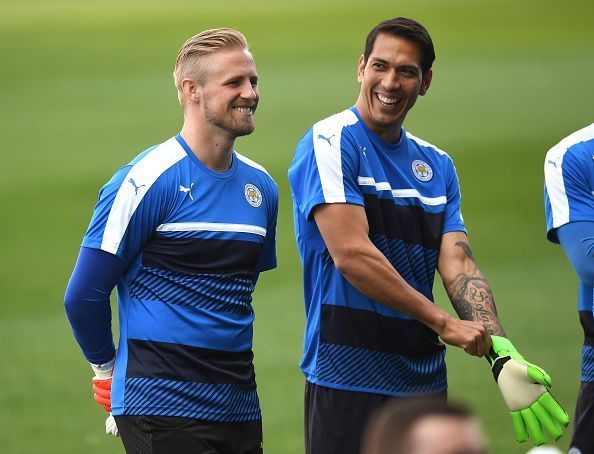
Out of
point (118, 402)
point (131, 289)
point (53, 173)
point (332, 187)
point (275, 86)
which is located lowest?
point (118, 402)

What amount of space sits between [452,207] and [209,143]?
40.0 inches

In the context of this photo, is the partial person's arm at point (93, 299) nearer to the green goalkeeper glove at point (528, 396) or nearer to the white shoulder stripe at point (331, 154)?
the white shoulder stripe at point (331, 154)

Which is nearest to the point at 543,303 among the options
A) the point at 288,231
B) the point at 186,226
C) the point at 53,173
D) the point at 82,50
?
the point at 288,231

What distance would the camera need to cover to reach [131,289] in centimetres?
414

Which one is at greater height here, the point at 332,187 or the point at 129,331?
the point at 332,187

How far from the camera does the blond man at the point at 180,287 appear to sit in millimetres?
4094

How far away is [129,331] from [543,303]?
7.04 metres

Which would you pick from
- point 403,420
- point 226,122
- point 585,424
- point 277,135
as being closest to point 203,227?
point 226,122

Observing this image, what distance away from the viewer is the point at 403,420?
2.28 m

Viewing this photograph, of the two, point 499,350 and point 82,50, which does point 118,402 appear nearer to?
point 499,350

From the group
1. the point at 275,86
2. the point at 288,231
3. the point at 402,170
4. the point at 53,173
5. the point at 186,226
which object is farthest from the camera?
the point at 275,86

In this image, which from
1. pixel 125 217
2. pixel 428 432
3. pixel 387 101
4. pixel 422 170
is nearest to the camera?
pixel 428 432

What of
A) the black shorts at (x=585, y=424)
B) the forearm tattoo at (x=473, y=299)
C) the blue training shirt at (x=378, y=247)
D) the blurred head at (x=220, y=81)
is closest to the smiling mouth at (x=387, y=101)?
the blue training shirt at (x=378, y=247)

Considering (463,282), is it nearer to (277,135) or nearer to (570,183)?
(570,183)
